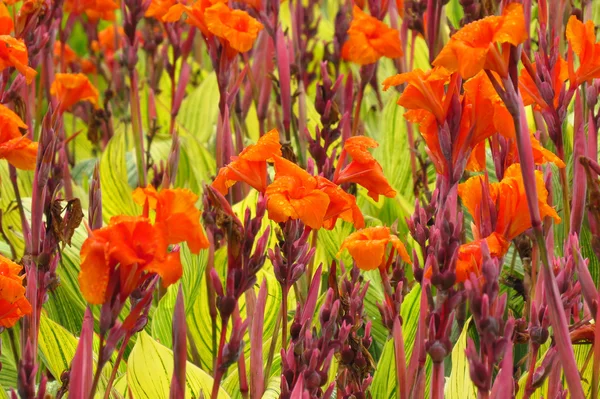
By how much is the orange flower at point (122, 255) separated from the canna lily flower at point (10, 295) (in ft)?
0.42

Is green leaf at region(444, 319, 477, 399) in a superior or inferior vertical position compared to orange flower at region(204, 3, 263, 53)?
inferior

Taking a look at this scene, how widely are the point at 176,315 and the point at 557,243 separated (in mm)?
838

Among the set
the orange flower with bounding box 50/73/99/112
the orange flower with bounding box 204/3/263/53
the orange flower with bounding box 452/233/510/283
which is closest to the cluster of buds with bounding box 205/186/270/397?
the orange flower with bounding box 452/233/510/283

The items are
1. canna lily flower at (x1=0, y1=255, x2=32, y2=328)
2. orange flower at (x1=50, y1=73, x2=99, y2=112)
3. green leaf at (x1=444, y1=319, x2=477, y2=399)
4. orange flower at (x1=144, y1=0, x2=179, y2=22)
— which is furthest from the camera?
orange flower at (x1=144, y1=0, x2=179, y2=22)

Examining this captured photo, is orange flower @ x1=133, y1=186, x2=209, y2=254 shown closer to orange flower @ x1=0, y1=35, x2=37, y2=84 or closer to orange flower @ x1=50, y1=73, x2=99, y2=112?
orange flower @ x1=0, y1=35, x2=37, y2=84

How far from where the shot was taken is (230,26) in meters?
1.15

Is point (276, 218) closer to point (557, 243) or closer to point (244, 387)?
point (244, 387)

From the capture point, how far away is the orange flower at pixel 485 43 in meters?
0.60

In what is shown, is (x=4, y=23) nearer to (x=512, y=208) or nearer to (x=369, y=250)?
(x=369, y=250)

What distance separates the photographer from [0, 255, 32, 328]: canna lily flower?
70 centimetres

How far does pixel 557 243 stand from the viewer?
135 centimetres

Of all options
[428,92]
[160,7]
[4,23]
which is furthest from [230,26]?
[428,92]

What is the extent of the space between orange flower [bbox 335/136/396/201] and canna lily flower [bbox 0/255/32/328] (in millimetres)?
315

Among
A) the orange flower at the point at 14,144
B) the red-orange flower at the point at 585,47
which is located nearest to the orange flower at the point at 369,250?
the red-orange flower at the point at 585,47
